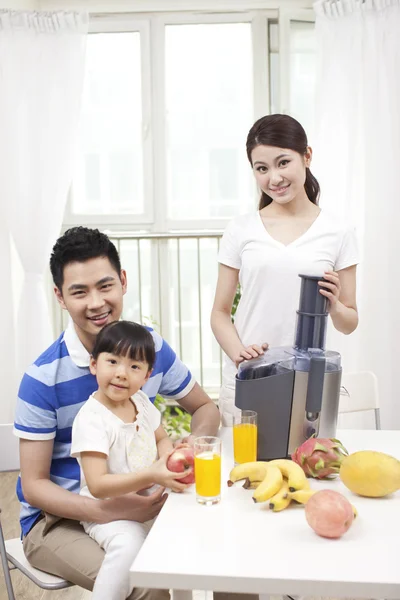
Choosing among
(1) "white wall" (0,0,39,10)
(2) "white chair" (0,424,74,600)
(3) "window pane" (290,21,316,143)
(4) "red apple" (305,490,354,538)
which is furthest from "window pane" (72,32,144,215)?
(4) "red apple" (305,490,354,538)

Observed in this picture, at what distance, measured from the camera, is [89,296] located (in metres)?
1.53

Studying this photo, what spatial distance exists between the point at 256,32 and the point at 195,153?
779 mm

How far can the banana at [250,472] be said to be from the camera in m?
1.34

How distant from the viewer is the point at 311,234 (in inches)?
74.8

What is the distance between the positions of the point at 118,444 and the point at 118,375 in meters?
0.14

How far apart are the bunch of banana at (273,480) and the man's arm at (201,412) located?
32 centimetres

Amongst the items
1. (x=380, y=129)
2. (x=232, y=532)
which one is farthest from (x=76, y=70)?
(x=232, y=532)

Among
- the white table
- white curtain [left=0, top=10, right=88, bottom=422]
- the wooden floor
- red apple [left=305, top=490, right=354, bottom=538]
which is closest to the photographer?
the white table

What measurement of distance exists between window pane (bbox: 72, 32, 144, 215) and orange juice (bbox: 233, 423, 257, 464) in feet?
10.3

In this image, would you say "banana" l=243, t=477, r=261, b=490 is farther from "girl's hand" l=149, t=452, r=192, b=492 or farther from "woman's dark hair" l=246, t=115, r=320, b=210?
"woman's dark hair" l=246, t=115, r=320, b=210

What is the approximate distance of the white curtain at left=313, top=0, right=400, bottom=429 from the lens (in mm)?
3541

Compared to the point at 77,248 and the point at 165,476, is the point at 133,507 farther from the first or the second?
the point at 77,248

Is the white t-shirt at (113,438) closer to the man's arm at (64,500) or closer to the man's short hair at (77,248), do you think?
the man's arm at (64,500)

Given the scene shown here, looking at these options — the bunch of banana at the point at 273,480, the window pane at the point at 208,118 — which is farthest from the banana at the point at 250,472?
the window pane at the point at 208,118
